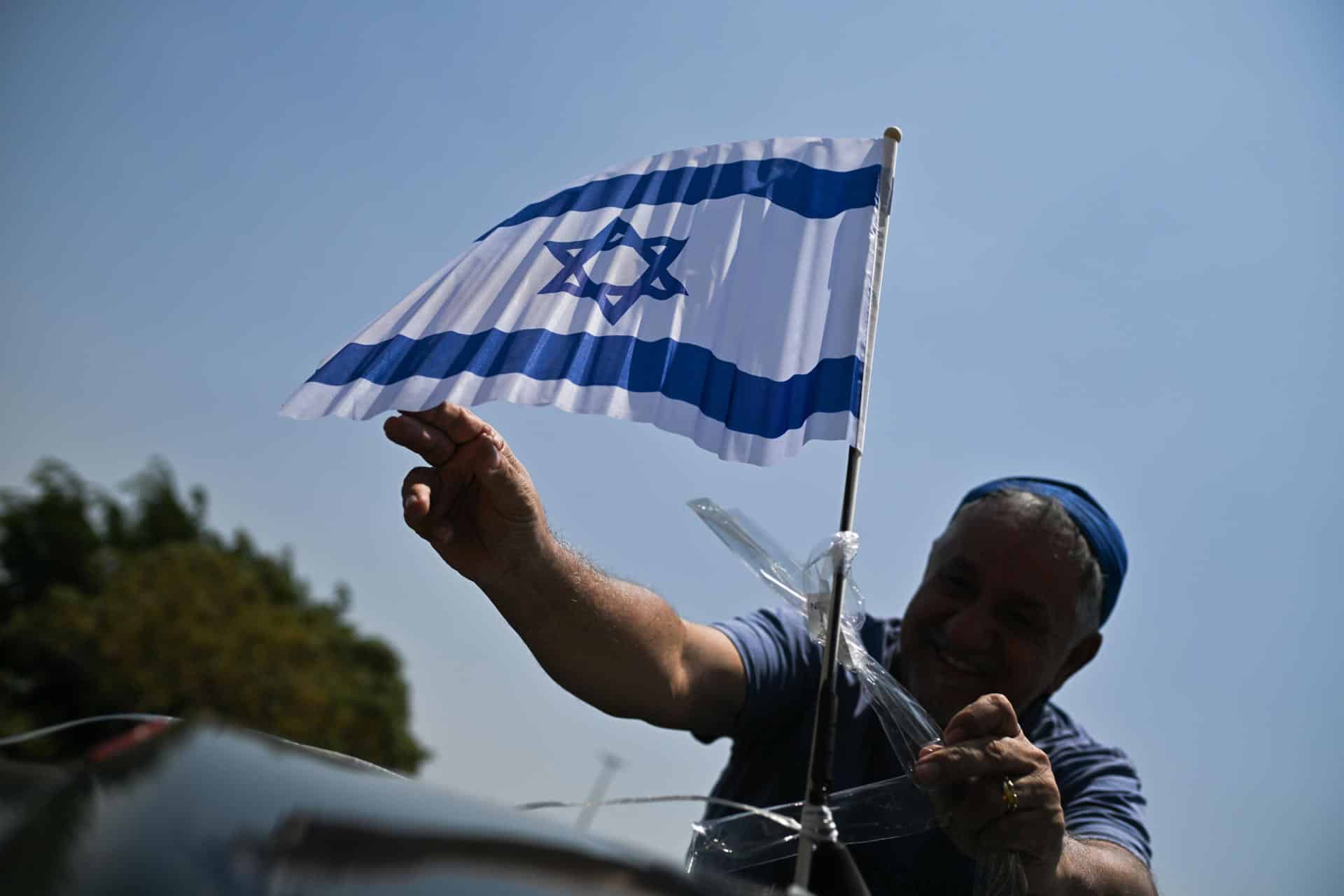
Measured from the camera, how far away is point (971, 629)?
335 cm

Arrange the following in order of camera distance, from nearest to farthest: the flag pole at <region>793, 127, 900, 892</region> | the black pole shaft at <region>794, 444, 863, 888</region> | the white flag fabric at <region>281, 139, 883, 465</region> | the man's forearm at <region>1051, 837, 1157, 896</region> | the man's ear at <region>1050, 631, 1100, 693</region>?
the flag pole at <region>793, 127, 900, 892</region> < the black pole shaft at <region>794, 444, 863, 888</region> < the man's forearm at <region>1051, 837, 1157, 896</region> < the white flag fabric at <region>281, 139, 883, 465</region> < the man's ear at <region>1050, 631, 1100, 693</region>

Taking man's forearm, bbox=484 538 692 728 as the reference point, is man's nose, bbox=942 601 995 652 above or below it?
above

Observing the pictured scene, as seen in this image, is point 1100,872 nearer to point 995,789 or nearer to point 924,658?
point 995,789

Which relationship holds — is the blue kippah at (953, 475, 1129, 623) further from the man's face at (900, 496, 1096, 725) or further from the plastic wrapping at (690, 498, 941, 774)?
the plastic wrapping at (690, 498, 941, 774)

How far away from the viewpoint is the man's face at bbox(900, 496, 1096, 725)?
333 cm

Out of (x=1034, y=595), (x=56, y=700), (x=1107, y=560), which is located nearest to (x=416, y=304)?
(x=1034, y=595)

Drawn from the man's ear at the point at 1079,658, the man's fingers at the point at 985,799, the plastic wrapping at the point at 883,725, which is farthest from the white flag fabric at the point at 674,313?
the man's ear at the point at 1079,658

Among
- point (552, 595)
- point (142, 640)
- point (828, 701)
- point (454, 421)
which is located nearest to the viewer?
point (828, 701)

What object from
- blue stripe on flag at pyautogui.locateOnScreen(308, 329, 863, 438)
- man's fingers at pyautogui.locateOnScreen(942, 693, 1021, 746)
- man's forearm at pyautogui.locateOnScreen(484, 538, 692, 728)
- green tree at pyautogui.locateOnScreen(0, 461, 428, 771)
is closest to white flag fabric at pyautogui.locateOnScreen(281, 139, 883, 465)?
blue stripe on flag at pyautogui.locateOnScreen(308, 329, 863, 438)

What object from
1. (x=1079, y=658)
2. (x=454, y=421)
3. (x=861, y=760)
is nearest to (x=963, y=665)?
(x=861, y=760)

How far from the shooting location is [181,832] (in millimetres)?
911

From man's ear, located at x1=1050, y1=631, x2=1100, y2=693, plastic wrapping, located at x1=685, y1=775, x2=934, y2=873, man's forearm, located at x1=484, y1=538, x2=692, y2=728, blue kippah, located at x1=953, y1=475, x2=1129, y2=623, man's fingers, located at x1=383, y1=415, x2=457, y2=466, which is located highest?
blue kippah, located at x1=953, y1=475, x2=1129, y2=623

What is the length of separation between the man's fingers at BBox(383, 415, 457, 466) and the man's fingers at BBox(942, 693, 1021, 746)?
122 cm

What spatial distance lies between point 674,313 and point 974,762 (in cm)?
137
